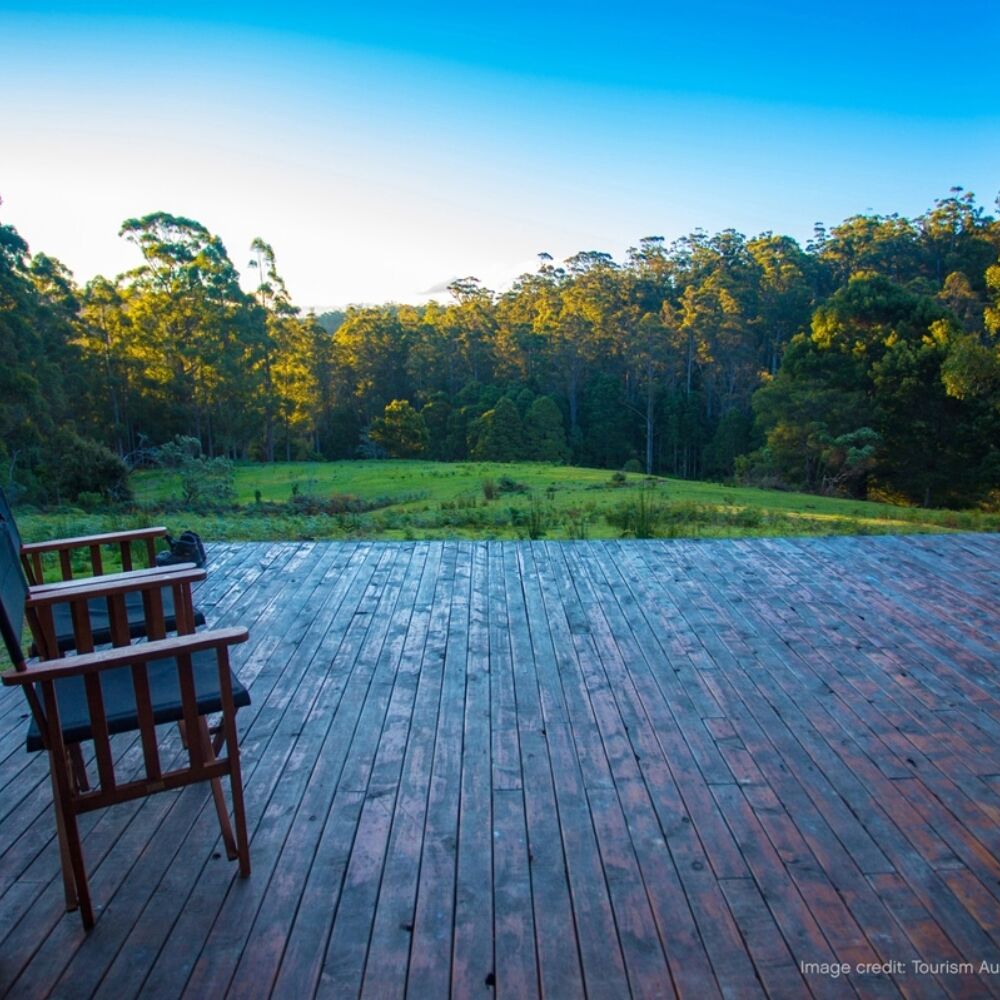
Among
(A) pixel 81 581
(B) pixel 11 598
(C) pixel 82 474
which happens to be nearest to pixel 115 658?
(B) pixel 11 598

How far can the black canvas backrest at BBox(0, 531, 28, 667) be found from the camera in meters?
1.39

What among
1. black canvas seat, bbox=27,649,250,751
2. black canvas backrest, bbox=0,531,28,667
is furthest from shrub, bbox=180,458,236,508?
black canvas seat, bbox=27,649,250,751

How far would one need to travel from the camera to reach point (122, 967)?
1.35 metres

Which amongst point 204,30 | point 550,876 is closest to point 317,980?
point 550,876

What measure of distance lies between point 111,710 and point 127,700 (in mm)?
51

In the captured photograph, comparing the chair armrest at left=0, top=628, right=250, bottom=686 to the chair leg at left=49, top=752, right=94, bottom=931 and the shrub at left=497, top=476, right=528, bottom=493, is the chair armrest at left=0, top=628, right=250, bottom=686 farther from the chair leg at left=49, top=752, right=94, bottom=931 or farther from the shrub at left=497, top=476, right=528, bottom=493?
the shrub at left=497, top=476, right=528, bottom=493

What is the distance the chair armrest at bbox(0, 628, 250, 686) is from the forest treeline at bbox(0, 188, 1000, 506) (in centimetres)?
1107

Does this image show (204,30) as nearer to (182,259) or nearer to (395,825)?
(395,825)

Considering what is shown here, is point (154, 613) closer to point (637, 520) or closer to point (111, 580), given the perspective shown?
point (111, 580)

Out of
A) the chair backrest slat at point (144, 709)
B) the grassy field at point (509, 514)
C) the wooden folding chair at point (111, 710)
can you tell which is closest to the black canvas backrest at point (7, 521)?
the wooden folding chair at point (111, 710)

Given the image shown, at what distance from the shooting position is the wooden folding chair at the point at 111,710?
56.8 inches

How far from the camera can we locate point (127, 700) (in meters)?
1.64

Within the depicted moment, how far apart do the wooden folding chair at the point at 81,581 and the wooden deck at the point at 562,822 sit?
370 mm

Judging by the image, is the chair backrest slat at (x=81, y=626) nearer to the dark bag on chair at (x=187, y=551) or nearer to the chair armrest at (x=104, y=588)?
the chair armrest at (x=104, y=588)
